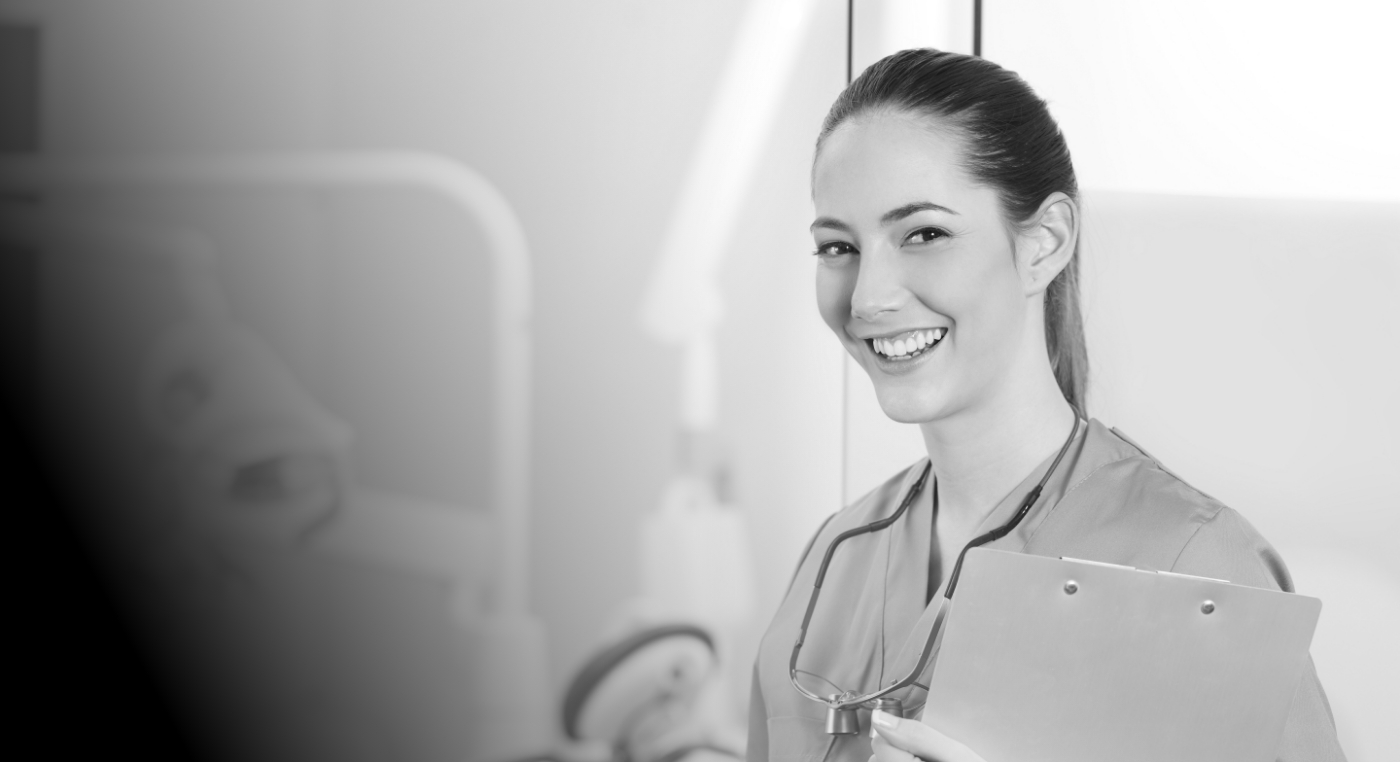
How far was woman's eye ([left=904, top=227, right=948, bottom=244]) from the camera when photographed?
715 millimetres

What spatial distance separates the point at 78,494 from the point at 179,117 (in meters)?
0.35

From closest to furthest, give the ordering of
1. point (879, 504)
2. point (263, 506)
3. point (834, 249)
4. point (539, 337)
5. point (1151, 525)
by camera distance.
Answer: point (1151, 525) < point (834, 249) < point (879, 504) < point (263, 506) < point (539, 337)

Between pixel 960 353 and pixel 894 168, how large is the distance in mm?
131

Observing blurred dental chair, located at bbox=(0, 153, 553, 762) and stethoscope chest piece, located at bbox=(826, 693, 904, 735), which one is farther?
blurred dental chair, located at bbox=(0, 153, 553, 762)

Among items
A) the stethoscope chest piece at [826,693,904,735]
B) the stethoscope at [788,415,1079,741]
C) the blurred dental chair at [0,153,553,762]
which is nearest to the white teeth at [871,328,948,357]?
the stethoscope at [788,415,1079,741]

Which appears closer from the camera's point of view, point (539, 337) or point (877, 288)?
point (877, 288)

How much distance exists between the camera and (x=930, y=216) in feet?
2.30

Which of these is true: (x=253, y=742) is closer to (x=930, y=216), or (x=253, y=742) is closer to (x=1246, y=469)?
(x=930, y=216)

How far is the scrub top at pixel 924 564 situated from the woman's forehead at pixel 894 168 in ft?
0.67

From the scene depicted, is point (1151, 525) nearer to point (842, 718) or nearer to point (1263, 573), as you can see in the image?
point (1263, 573)

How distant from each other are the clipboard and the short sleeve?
0.26 ft

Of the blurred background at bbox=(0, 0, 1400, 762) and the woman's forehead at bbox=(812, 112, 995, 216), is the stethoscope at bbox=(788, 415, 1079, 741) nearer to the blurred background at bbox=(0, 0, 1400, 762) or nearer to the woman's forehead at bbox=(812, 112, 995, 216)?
the woman's forehead at bbox=(812, 112, 995, 216)

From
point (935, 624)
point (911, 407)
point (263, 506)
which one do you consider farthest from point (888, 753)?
point (263, 506)

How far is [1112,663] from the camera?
0.56 metres
